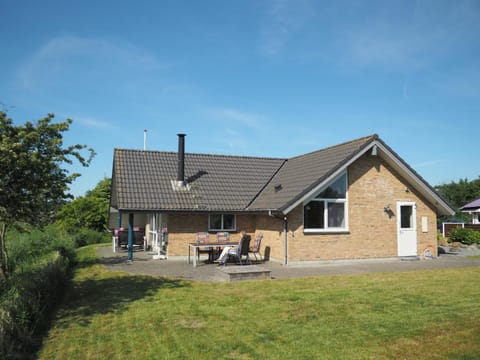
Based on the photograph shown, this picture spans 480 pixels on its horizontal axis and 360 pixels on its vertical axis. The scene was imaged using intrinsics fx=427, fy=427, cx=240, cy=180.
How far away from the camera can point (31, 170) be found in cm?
962

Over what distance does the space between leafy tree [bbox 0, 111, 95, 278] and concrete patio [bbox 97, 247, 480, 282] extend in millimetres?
5289

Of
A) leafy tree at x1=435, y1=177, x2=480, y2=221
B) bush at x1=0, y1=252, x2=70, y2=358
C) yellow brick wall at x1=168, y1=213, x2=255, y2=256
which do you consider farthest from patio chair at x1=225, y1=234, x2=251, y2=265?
leafy tree at x1=435, y1=177, x2=480, y2=221

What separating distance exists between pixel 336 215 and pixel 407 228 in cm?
382

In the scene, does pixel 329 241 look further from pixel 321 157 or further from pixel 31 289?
pixel 31 289

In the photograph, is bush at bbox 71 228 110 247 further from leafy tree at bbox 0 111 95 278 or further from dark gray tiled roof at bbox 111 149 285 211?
leafy tree at bbox 0 111 95 278

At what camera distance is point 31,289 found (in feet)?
27.9

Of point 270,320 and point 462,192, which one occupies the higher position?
point 462,192

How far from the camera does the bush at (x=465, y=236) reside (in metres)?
27.3

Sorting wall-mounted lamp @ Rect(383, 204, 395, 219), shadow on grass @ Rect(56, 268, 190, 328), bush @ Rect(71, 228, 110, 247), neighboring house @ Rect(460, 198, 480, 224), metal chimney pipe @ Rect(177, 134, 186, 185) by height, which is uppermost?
metal chimney pipe @ Rect(177, 134, 186, 185)

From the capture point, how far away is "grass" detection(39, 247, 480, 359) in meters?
6.61

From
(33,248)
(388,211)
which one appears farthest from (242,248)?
(33,248)

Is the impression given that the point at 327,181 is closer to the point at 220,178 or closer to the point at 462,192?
the point at 220,178

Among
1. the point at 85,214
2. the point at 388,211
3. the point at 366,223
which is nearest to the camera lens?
the point at 366,223

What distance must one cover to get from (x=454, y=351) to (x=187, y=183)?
15829 mm
